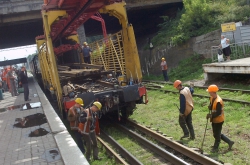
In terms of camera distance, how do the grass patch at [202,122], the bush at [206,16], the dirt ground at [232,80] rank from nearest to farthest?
1. the grass patch at [202,122]
2. the dirt ground at [232,80]
3. the bush at [206,16]

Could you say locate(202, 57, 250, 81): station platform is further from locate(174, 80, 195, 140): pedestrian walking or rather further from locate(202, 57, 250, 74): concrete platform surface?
locate(174, 80, 195, 140): pedestrian walking

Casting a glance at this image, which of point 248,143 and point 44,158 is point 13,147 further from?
point 248,143

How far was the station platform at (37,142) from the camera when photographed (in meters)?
5.49

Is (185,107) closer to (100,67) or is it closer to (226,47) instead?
(100,67)

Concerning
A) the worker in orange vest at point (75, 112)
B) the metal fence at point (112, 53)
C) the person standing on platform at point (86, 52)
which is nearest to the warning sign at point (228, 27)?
the metal fence at point (112, 53)

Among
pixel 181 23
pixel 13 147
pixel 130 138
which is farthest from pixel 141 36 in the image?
pixel 13 147

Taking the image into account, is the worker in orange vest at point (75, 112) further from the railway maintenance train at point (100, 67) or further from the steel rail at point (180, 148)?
the steel rail at point (180, 148)

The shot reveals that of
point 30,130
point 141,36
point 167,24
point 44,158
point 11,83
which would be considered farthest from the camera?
point 141,36

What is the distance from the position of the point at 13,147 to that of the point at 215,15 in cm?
1753

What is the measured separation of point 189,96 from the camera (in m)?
6.98

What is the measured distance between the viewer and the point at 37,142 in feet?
22.2

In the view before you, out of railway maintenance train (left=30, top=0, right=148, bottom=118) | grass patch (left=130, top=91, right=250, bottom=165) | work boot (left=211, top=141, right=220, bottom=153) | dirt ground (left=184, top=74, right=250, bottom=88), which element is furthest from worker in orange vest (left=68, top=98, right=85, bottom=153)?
dirt ground (left=184, top=74, right=250, bottom=88)

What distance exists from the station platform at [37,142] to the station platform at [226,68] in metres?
7.18

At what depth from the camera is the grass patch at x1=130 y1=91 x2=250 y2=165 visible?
5.91 meters
